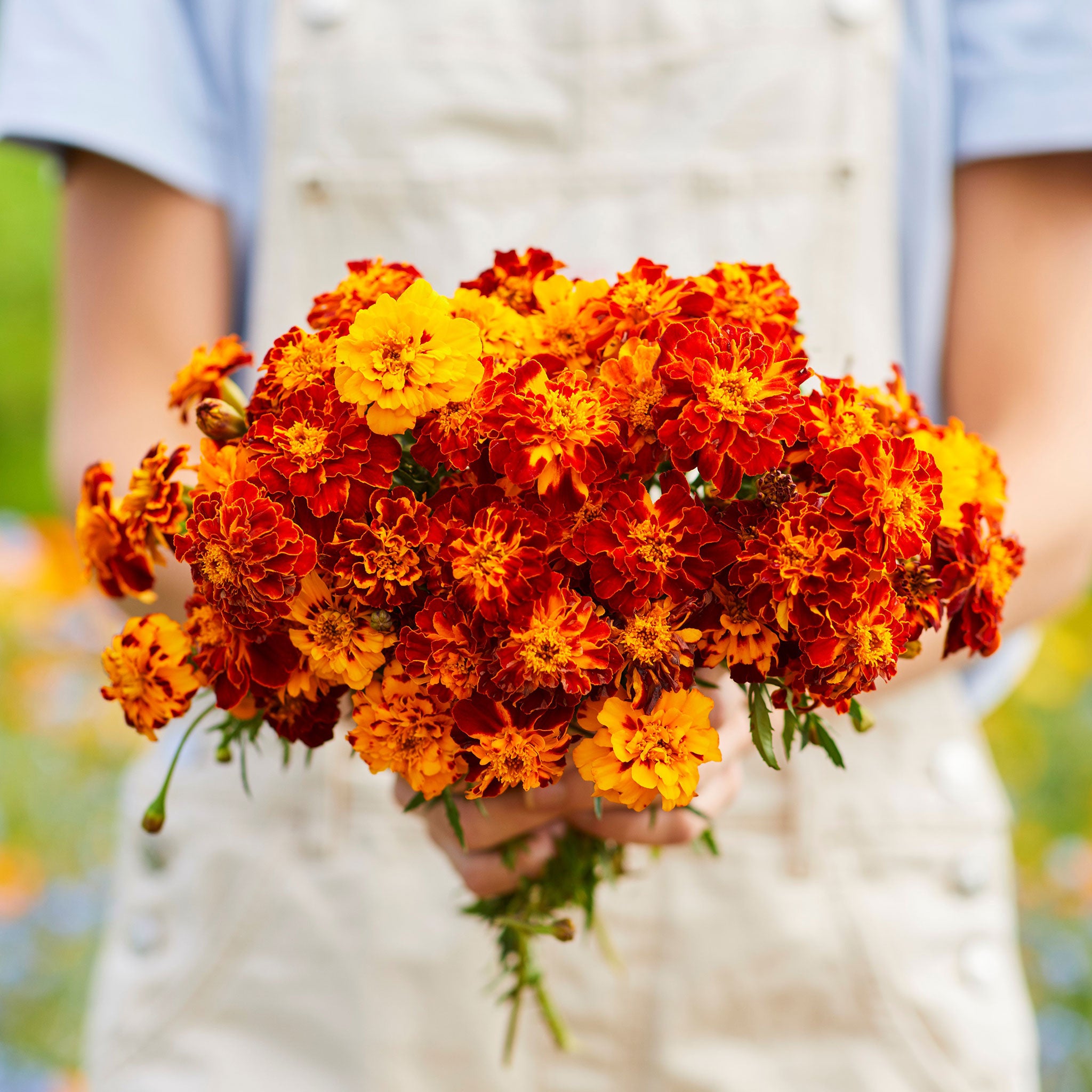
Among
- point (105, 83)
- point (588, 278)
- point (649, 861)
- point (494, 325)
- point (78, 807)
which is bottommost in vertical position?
point (78, 807)

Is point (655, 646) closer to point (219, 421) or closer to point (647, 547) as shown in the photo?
point (647, 547)

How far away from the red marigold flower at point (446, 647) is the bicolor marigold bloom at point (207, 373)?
0.58 feet

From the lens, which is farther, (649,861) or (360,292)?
(649,861)

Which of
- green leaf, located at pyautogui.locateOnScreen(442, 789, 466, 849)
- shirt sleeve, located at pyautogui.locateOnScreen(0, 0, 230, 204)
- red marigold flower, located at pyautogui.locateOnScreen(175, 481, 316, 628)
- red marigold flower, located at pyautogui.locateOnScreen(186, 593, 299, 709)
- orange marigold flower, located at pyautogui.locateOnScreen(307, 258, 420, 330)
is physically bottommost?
green leaf, located at pyautogui.locateOnScreen(442, 789, 466, 849)

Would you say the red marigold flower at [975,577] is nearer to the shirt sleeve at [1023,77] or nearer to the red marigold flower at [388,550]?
the red marigold flower at [388,550]

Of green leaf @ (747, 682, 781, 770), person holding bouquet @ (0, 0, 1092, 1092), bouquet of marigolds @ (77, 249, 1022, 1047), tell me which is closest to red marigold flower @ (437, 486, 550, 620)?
bouquet of marigolds @ (77, 249, 1022, 1047)

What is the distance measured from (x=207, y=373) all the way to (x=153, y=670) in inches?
5.5

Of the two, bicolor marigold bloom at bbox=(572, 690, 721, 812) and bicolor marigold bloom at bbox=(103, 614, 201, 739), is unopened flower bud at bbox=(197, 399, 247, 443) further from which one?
bicolor marigold bloom at bbox=(572, 690, 721, 812)

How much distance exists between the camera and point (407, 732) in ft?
1.48

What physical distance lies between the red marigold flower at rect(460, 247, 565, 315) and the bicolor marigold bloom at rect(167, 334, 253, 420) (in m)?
0.12

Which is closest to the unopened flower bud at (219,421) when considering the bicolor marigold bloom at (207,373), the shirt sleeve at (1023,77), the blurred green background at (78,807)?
the bicolor marigold bloom at (207,373)

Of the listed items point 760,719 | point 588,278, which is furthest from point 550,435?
point 588,278

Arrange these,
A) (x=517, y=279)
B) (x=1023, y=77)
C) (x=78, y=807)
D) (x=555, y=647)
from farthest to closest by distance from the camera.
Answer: (x=78, y=807)
(x=1023, y=77)
(x=517, y=279)
(x=555, y=647)

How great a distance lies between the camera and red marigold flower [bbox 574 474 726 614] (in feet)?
1.38
